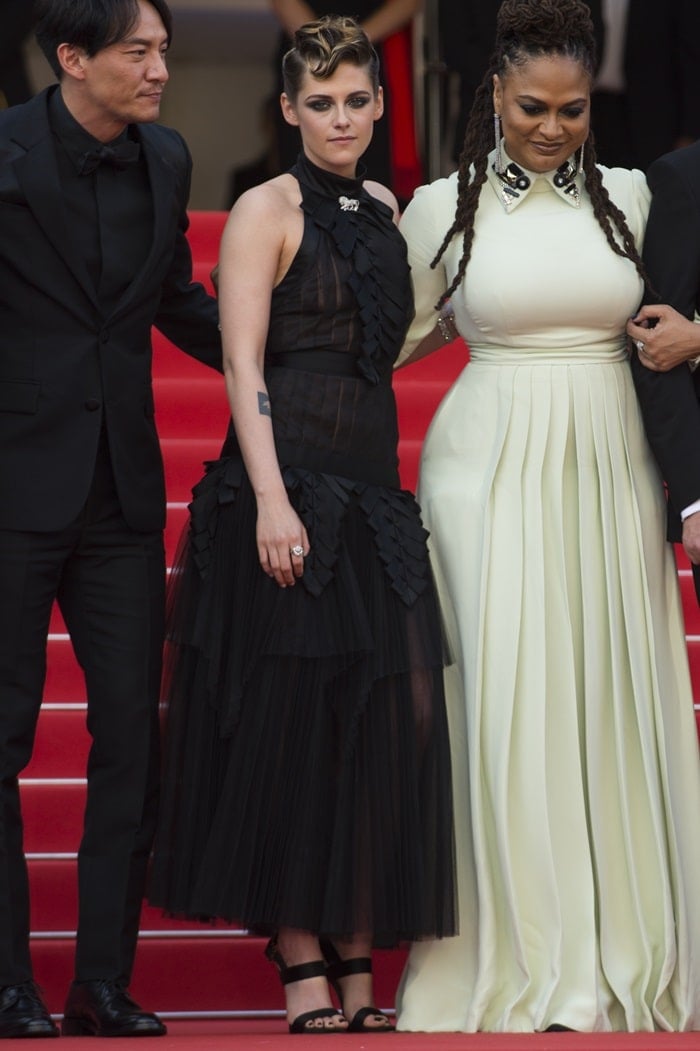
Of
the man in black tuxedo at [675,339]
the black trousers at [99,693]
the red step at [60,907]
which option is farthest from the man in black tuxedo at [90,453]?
the man in black tuxedo at [675,339]

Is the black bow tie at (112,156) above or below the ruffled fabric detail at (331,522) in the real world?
above

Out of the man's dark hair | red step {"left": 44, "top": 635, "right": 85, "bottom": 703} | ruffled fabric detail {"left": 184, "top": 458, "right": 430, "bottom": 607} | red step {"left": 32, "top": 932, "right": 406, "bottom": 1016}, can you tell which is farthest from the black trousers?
red step {"left": 44, "top": 635, "right": 85, "bottom": 703}

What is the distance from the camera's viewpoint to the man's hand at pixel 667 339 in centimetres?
421

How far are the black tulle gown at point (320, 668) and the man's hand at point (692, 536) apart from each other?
50cm

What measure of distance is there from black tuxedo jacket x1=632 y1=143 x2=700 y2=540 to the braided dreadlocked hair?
68 mm

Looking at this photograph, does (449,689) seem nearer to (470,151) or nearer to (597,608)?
(597,608)

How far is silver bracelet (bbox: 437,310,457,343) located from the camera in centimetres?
451

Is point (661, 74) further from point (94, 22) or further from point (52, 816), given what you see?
point (94, 22)

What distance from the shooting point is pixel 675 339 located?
421 centimetres

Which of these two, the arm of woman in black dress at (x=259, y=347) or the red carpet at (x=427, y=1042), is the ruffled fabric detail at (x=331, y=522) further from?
the red carpet at (x=427, y=1042)

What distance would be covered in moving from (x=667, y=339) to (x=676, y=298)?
0.11 m

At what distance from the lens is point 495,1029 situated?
13.6 feet

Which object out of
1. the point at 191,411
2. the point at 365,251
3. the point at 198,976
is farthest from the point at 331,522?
the point at 191,411

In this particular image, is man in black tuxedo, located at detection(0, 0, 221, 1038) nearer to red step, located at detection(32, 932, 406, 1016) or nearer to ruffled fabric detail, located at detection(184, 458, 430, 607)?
ruffled fabric detail, located at detection(184, 458, 430, 607)
